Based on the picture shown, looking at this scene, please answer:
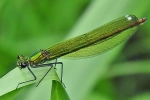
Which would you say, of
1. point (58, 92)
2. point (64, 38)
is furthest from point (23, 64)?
point (64, 38)

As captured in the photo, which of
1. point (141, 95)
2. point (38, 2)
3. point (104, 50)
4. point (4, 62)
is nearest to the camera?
point (104, 50)

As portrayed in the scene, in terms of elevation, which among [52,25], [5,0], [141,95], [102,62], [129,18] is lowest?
[141,95]

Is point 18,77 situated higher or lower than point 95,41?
lower

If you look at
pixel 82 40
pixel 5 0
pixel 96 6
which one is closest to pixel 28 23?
pixel 5 0

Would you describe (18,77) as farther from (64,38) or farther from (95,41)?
(64,38)

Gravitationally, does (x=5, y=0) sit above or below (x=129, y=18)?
above

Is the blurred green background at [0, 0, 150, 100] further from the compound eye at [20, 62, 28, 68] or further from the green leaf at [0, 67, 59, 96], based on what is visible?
the green leaf at [0, 67, 59, 96]

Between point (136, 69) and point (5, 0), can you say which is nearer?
point (5, 0)

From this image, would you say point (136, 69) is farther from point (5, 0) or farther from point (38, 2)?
point (5, 0)
